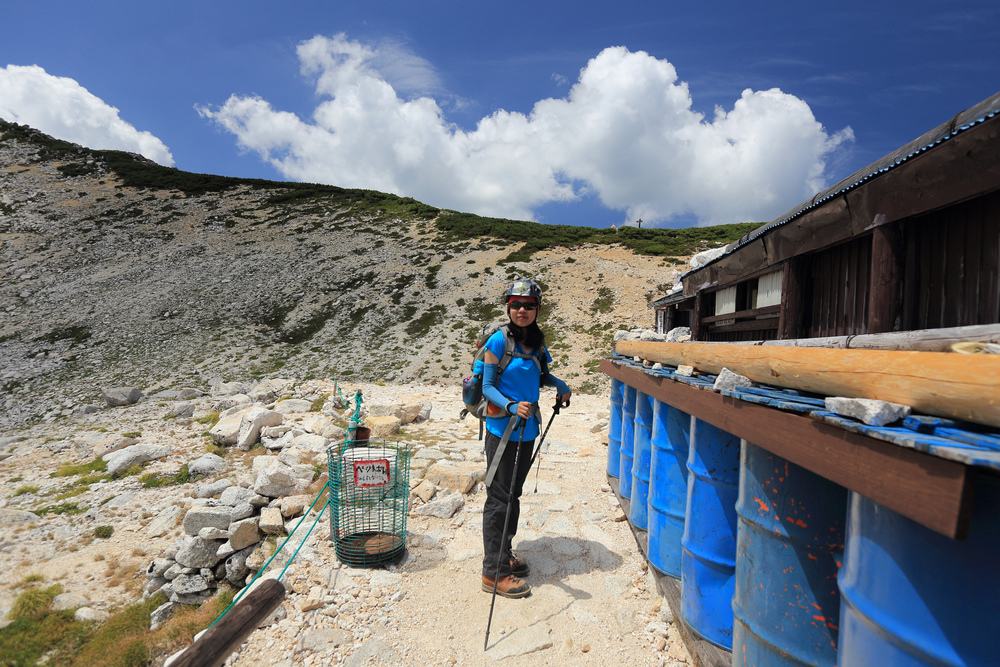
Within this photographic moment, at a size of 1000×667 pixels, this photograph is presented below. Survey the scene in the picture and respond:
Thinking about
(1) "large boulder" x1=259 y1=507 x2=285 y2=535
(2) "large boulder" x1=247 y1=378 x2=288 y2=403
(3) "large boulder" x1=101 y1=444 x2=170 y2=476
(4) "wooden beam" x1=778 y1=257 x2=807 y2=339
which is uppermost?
(4) "wooden beam" x1=778 y1=257 x2=807 y2=339

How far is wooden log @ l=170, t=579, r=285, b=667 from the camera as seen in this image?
106 inches

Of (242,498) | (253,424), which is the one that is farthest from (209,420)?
(242,498)

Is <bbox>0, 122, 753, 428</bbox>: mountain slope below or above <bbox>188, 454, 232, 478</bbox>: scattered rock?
above

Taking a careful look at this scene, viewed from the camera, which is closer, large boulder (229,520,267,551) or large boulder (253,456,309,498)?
large boulder (229,520,267,551)

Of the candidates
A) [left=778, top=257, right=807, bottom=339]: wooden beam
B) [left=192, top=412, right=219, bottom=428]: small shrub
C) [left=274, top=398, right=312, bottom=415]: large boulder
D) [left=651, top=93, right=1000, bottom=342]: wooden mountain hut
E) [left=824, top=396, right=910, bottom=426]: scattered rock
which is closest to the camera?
[left=824, top=396, right=910, bottom=426]: scattered rock

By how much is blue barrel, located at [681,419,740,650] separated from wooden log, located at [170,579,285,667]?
289 centimetres

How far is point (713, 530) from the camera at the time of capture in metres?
3.19

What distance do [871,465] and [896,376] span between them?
13.9 inches

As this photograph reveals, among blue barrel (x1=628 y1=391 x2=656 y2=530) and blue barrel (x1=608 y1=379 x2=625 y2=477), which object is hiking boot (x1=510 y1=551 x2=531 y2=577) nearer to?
blue barrel (x1=628 y1=391 x2=656 y2=530)

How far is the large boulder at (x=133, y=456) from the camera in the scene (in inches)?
365

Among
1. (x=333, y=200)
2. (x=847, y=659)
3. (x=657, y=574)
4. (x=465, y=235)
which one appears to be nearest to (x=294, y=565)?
(x=657, y=574)

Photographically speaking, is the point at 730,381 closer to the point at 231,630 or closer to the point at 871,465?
the point at 871,465

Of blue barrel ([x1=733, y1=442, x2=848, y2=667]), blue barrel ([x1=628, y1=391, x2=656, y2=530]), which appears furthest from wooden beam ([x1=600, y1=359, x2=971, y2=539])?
blue barrel ([x1=628, y1=391, x2=656, y2=530])

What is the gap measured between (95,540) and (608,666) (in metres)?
7.71
